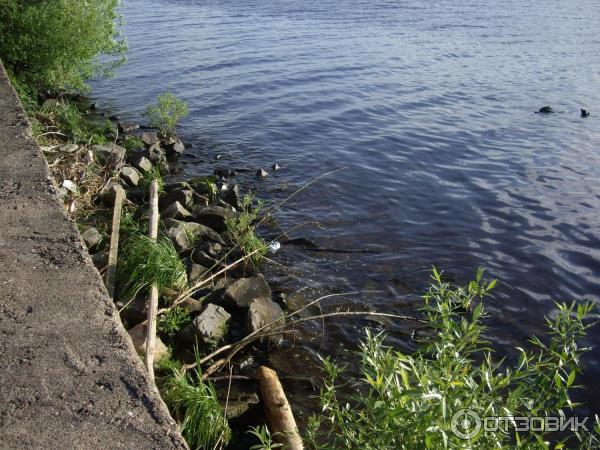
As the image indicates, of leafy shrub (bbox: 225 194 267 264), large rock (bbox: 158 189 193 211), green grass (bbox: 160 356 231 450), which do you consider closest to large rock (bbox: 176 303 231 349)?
green grass (bbox: 160 356 231 450)

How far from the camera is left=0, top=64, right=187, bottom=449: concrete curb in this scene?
10.7ft

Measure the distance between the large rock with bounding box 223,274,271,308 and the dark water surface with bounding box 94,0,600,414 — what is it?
0.82m

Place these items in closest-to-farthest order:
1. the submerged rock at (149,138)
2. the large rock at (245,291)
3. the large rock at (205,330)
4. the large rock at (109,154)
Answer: the large rock at (205,330)
the large rock at (245,291)
the large rock at (109,154)
the submerged rock at (149,138)

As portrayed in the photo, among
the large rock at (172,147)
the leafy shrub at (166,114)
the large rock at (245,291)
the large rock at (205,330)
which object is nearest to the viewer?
the large rock at (205,330)

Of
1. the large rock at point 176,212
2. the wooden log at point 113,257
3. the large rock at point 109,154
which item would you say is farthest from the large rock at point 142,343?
the large rock at point 109,154

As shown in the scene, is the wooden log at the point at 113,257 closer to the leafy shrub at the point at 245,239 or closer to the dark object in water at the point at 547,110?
the leafy shrub at the point at 245,239

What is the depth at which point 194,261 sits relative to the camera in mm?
7871

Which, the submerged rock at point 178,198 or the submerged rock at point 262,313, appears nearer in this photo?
the submerged rock at point 262,313

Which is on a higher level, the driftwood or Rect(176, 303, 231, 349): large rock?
the driftwood

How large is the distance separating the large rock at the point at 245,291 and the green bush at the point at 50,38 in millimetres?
8363

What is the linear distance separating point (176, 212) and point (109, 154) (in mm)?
2705

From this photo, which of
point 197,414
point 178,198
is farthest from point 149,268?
point 178,198

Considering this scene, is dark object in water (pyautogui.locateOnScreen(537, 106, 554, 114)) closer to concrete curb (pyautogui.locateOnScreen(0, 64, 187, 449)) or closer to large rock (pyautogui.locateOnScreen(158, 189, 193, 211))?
large rock (pyautogui.locateOnScreen(158, 189, 193, 211))

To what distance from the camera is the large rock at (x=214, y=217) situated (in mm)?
8969
